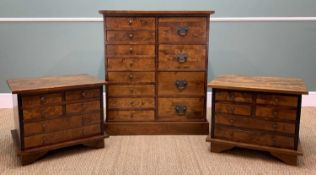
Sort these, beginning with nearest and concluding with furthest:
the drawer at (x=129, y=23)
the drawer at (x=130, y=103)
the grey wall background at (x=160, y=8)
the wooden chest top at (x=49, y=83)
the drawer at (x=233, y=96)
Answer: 1. the wooden chest top at (x=49, y=83)
2. the drawer at (x=233, y=96)
3. the drawer at (x=129, y=23)
4. the drawer at (x=130, y=103)
5. the grey wall background at (x=160, y=8)

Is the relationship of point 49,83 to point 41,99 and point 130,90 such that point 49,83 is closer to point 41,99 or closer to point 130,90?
point 41,99

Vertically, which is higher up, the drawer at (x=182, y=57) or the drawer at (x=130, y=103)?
the drawer at (x=182, y=57)

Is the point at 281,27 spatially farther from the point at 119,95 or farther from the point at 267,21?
the point at 119,95

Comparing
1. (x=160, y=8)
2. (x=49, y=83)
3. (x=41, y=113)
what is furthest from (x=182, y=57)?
(x=41, y=113)

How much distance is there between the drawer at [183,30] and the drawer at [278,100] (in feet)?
1.98

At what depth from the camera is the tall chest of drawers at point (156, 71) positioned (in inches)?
90.4

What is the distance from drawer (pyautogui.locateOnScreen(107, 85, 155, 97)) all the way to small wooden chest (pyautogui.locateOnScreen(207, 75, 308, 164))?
533 millimetres

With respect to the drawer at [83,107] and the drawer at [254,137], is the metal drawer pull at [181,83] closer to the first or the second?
the drawer at [254,137]

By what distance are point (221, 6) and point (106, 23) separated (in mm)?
1226

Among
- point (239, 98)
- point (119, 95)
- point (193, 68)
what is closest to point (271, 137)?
point (239, 98)

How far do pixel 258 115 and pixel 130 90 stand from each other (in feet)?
3.03

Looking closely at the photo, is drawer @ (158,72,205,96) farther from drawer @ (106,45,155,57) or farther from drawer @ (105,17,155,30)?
drawer @ (105,17,155,30)

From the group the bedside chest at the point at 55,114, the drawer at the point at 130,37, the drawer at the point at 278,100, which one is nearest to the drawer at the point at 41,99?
the bedside chest at the point at 55,114

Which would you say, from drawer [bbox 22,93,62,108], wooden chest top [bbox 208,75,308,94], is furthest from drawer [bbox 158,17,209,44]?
drawer [bbox 22,93,62,108]
